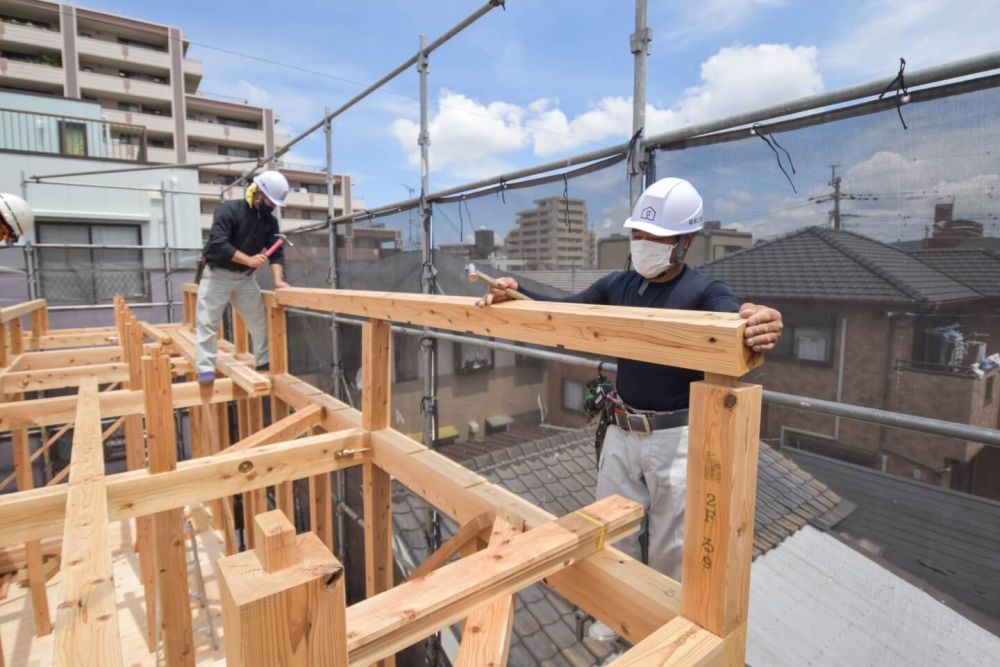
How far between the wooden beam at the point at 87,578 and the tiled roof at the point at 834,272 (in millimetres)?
2250

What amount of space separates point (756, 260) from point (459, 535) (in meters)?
1.57

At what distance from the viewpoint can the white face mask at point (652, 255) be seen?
203 centimetres

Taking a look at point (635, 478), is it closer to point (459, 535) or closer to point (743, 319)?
point (459, 535)

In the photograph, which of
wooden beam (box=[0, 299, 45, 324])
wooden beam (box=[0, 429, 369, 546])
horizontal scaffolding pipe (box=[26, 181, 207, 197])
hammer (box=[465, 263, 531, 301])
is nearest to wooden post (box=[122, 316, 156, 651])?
wooden beam (box=[0, 429, 369, 546])

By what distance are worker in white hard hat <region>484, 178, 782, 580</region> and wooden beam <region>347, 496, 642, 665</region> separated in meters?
0.42

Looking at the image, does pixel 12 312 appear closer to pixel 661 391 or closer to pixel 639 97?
pixel 639 97

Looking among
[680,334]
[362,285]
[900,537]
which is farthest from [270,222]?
[900,537]

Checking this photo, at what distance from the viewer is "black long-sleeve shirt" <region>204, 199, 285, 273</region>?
4.00 metres

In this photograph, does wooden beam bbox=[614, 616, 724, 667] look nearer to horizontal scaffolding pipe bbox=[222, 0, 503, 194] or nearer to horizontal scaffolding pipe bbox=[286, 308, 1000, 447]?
horizontal scaffolding pipe bbox=[286, 308, 1000, 447]

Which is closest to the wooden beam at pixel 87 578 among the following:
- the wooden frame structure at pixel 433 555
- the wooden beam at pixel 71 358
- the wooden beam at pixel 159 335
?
the wooden frame structure at pixel 433 555

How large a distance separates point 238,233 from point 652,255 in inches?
134

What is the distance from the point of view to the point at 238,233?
4.18 meters

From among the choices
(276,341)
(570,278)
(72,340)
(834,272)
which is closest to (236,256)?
(276,341)

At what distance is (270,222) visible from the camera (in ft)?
14.2
